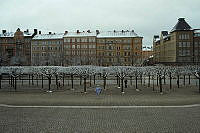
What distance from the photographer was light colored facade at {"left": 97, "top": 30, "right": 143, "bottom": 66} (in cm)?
9775

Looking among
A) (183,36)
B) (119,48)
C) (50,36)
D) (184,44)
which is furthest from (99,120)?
(50,36)

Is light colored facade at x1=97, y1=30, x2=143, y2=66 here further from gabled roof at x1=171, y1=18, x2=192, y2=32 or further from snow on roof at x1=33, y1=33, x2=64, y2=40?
gabled roof at x1=171, y1=18, x2=192, y2=32

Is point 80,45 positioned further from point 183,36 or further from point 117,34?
point 183,36

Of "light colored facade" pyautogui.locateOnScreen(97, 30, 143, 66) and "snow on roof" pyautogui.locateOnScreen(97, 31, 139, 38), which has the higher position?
"snow on roof" pyautogui.locateOnScreen(97, 31, 139, 38)

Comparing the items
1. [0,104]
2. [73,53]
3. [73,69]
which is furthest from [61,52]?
[0,104]

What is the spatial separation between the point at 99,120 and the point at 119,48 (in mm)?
82868

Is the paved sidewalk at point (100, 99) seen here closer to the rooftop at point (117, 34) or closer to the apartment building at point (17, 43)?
the rooftop at point (117, 34)

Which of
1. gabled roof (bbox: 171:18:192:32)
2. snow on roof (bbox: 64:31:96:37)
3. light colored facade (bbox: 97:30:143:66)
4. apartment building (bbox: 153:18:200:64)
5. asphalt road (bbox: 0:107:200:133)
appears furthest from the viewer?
snow on roof (bbox: 64:31:96:37)

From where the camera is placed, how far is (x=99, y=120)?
16.9 m

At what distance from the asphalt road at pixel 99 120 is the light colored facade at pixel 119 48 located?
77.0 meters

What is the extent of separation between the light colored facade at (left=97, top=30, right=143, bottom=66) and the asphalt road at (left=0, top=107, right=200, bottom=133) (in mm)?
76971

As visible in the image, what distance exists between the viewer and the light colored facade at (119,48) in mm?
97750

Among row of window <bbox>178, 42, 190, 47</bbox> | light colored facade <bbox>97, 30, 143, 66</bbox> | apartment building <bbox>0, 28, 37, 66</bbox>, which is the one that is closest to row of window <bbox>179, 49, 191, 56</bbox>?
row of window <bbox>178, 42, 190, 47</bbox>

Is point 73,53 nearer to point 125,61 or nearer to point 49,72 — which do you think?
point 125,61
